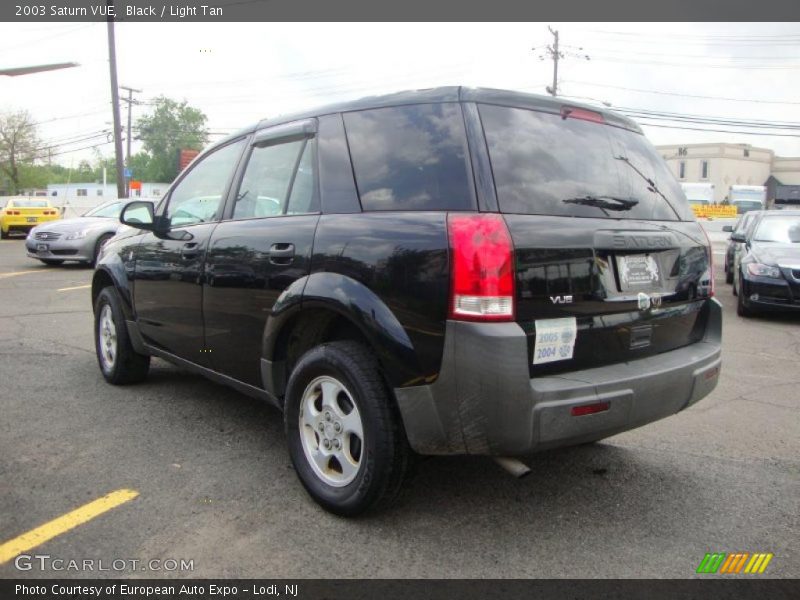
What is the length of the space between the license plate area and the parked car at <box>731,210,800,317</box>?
6.25m

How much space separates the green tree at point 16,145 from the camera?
6912 centimetres

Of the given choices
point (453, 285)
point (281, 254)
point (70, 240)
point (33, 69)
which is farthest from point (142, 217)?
point (33, 69)

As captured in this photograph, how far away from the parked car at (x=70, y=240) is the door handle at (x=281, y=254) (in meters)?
10.9

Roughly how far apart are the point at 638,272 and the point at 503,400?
97 centimetres

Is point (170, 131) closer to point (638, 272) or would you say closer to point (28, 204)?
point (28, 204)

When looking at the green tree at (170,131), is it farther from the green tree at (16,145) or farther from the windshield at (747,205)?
the windshield at (747,205)

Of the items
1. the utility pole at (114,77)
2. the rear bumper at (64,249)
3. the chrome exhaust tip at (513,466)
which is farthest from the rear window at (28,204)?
the chrome exhaust tip at (513,466)

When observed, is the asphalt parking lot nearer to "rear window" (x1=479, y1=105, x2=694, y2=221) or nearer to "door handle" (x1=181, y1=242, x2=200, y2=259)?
"door handle" (x1=181, y1=242, x2=200, y2=259)

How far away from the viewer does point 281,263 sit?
3.20 metres

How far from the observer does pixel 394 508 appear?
119 inches
